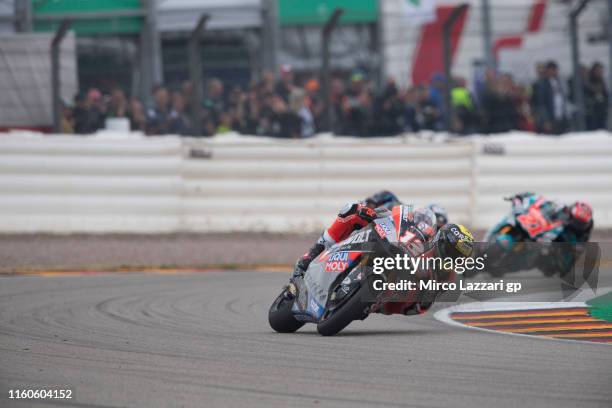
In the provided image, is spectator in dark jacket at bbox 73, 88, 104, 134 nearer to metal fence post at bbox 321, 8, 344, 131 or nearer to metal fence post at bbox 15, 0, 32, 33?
metal fence post at bbox 15, 0, 32, 33

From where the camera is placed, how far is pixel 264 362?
21.6ft

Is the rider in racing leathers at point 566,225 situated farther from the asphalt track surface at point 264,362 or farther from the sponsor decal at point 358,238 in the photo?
the sponsor decal at point 358,238

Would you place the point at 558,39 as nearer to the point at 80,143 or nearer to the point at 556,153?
the point at 556,153

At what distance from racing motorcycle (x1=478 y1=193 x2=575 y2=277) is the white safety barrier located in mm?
3140

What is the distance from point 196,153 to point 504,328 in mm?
7398

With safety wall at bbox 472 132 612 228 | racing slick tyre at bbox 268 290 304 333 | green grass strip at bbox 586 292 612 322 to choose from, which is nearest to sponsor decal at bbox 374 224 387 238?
racing slick tyre at bbox 268 290 304 333

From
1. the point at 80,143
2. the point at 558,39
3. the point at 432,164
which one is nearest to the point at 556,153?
the point at 432,164

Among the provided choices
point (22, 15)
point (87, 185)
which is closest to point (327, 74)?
point (87, 185)

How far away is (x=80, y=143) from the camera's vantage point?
14562mm

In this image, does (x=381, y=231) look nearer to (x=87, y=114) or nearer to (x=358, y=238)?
(x=358, y=238)

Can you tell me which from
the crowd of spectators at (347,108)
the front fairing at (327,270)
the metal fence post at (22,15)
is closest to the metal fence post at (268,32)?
the crowd of spectators at (347,108)

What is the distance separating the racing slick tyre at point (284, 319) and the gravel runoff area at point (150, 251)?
15.4 feet

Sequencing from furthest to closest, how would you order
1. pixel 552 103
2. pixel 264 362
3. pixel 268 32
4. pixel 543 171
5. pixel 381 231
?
pixel 268 32
pixel 552 103
pixel 543 171
pixel 381 231
pixel 264 362

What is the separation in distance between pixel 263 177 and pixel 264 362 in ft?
27.5
